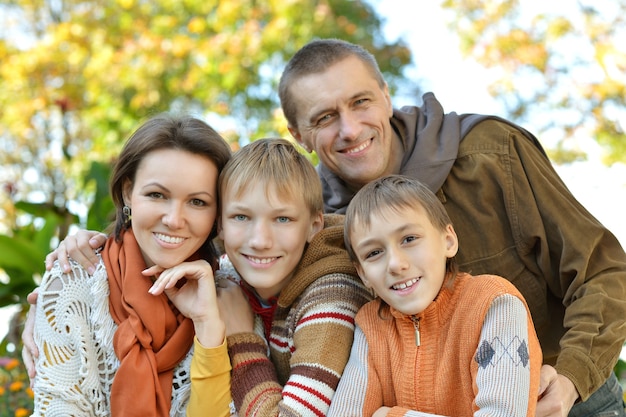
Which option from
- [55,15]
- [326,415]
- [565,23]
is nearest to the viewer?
[326,415]

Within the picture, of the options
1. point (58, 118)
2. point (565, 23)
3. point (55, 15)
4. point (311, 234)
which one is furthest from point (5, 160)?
point (311, 234)

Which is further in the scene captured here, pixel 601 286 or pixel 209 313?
pixel 601 286

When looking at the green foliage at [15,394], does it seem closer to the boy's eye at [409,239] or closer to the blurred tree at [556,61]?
the boy's eye at [409,239]

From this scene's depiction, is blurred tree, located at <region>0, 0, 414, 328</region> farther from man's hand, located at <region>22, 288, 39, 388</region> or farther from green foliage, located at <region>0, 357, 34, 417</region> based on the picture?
man's hand, located at <region>22, 288, 39, 388</region>

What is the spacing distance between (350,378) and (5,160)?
35.6 ft

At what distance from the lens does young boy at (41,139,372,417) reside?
232 centimetres

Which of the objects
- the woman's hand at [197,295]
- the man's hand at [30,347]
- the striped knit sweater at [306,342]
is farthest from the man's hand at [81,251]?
the striped knit sweater at [306,342]

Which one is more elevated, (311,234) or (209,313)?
(311,234)

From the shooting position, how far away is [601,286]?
2.64 m

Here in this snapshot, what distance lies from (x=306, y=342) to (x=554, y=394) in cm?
90

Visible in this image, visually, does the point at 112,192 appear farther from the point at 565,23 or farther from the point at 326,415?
Answer: the point at 565,23

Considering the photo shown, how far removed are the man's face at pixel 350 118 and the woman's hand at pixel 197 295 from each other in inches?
37.2

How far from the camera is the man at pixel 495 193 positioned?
260 centimetres

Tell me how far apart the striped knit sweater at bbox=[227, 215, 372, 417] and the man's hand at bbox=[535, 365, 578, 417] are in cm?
69
